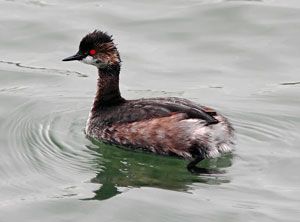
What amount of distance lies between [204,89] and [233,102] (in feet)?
1.81

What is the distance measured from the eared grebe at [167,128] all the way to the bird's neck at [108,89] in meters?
0.14

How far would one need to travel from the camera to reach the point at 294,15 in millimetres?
11828

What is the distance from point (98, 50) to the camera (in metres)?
8.78

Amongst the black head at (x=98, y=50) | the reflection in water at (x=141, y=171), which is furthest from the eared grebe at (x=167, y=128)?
the black head at (x=98, y=50)

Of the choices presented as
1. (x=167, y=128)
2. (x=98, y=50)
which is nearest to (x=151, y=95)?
(x=98, y=50)

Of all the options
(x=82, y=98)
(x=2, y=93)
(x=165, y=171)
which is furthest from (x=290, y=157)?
(x=2, y=93)

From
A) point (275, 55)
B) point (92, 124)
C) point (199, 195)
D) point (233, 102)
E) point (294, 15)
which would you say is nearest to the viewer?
point (199, 195)

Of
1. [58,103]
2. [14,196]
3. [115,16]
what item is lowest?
[14,196]

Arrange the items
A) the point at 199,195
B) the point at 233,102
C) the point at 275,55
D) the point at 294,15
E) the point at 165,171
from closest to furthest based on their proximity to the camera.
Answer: the point at 199,195
the point at 165,171
the point at 233,102
the point at 275,55
the point at 294,15

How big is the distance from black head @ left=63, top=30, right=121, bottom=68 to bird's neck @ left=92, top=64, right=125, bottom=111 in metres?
0.06

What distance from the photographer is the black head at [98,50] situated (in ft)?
28.7

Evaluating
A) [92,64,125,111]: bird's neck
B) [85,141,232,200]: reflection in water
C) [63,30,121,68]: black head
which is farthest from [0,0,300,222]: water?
[63,30,121,68]: black head

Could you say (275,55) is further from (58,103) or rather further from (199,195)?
(199,195)

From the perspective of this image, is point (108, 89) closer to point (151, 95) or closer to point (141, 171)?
point (151, 95)
